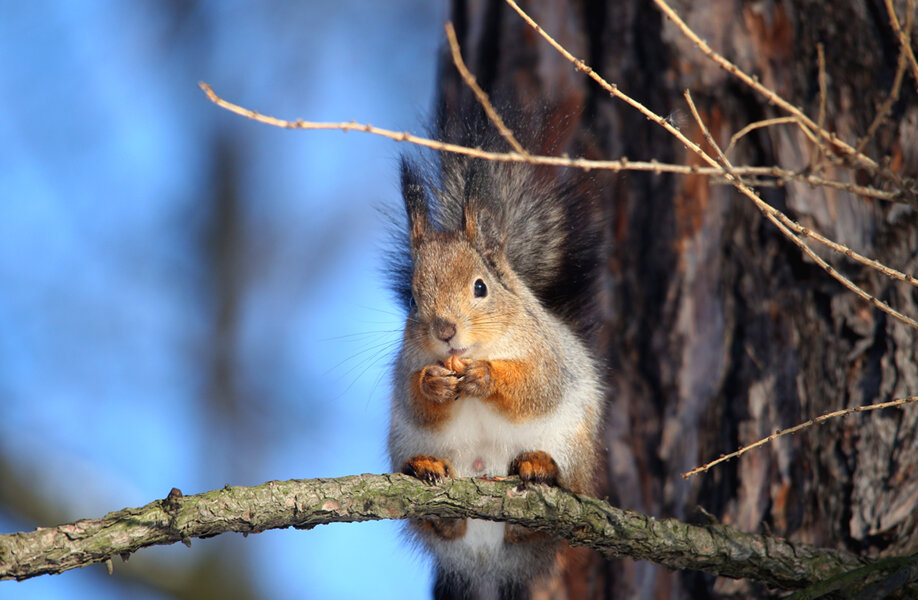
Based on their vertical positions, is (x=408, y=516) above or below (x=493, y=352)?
below

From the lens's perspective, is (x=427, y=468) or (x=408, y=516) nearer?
(x=408, y=516)

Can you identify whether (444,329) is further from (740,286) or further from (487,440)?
(740,286)

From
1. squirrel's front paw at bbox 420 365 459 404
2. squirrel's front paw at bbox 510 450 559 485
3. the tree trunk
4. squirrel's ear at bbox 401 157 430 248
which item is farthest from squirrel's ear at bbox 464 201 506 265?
squirrel's front paw at bbox 510 450 559 485

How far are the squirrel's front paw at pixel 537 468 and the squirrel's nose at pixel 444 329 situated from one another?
1.09ft

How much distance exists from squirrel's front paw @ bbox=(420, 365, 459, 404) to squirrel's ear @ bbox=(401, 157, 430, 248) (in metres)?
0.45

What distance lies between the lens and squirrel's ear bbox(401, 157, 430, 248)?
232 centimetres

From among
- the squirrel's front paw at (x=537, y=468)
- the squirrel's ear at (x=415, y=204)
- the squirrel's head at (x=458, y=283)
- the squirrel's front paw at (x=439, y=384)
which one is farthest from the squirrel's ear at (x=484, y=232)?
the squirrel's front paw at (x=537, y=468)

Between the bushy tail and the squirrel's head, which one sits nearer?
the squirrel's head

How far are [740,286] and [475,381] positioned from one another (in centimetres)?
102

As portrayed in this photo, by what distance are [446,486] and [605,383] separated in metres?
1.11

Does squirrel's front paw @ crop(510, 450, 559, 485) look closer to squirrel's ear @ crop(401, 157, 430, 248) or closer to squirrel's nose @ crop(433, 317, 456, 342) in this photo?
squirrel's nose @ crop(433, 317, 456, 342)

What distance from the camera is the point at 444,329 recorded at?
2061 mm

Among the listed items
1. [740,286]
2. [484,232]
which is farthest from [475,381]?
[740,286]

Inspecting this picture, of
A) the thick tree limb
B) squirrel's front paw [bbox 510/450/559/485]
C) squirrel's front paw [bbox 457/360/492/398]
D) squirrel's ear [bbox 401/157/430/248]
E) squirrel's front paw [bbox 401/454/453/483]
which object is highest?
squirrel's ear [bbox 401/157/430/248]
